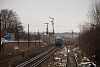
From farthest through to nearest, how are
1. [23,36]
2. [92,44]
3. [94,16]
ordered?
1. [23,36]
2. [94,16]
3. [92,44]

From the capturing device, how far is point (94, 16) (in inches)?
1183

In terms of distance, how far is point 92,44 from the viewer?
26609 mm

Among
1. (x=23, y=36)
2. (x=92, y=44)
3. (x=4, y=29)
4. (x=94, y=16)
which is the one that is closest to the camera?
(x=92, y=44)

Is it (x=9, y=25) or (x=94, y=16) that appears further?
(x=9, y=25)

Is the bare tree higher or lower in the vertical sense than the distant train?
higher

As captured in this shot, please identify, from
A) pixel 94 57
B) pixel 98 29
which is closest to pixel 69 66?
pixel 94 57

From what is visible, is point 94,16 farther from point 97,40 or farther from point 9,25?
point 9,25

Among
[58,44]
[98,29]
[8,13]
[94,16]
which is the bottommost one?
[58,44]

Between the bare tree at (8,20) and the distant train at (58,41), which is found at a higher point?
the bare tree at (8,20)

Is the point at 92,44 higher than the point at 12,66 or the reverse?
higher

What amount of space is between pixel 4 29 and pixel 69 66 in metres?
65.3

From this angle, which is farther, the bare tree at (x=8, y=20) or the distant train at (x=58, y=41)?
the bare tree at (x=8, y=20)

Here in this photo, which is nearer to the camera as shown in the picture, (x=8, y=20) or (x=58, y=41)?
(x=58, y=41)

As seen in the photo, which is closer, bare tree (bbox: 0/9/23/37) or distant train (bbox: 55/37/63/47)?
distant train (bbox: 55/37/63/47)
